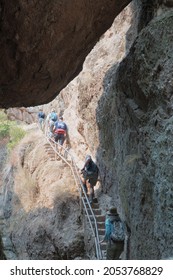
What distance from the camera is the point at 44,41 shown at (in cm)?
813

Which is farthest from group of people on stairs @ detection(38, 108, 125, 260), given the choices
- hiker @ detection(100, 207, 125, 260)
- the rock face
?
the rock face

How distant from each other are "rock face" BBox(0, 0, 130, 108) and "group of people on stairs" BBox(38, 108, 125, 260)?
9.37 feet

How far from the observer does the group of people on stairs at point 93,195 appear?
7.86 m

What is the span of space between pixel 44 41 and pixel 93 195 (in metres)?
5.90

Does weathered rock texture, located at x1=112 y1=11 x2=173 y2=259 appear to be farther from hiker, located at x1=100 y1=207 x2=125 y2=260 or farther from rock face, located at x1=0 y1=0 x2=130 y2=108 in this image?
rock face, located at x1=0 y1=0 x2=130 y2=108

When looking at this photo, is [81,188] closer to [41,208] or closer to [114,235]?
[41,208]

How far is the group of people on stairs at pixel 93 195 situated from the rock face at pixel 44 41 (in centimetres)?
286

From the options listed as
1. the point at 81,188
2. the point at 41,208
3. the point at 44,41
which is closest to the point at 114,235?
the point at 44,41

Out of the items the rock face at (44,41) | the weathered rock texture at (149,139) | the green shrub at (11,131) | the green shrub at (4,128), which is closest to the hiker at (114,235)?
the weathered rock texture at (149,139)

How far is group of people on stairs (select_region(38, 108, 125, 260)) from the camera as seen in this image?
7855 millimetres

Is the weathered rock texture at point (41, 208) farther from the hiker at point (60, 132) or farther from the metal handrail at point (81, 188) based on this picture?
the hiker at point (60, 132)

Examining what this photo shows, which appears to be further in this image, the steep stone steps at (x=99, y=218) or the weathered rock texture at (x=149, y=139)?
the steep stone steps at (x=99, y=218)

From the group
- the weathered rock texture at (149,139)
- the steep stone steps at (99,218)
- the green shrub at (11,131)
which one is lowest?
the steep stone steps at (99,218)
